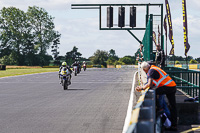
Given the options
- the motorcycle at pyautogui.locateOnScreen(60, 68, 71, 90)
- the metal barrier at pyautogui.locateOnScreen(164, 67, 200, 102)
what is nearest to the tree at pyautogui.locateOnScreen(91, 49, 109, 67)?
the motorcycle at pyautogui.locateOnScreen(60, 68, 71, 90)

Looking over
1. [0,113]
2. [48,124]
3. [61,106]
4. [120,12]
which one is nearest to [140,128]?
[48,124]

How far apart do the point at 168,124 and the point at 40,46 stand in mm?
85095

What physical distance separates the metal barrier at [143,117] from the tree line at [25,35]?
276 ft

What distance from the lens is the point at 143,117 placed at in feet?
14.9

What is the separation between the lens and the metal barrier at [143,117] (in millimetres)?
3479

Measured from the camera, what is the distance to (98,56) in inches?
5645

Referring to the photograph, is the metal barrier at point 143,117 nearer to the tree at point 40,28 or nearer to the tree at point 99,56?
the tree at point 40,28

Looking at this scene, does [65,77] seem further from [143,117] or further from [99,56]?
[99,56]

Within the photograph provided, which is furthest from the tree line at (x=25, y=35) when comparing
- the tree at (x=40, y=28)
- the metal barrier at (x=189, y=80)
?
the metal barrier at (x=189, y=80)

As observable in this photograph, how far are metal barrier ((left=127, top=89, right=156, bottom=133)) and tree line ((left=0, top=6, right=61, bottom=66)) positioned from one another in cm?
8426

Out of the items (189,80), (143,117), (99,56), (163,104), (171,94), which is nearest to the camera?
(143,117)

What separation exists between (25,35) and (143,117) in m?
87.5

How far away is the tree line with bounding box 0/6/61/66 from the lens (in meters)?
89.2

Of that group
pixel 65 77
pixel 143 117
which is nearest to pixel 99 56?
pixel 65 77
